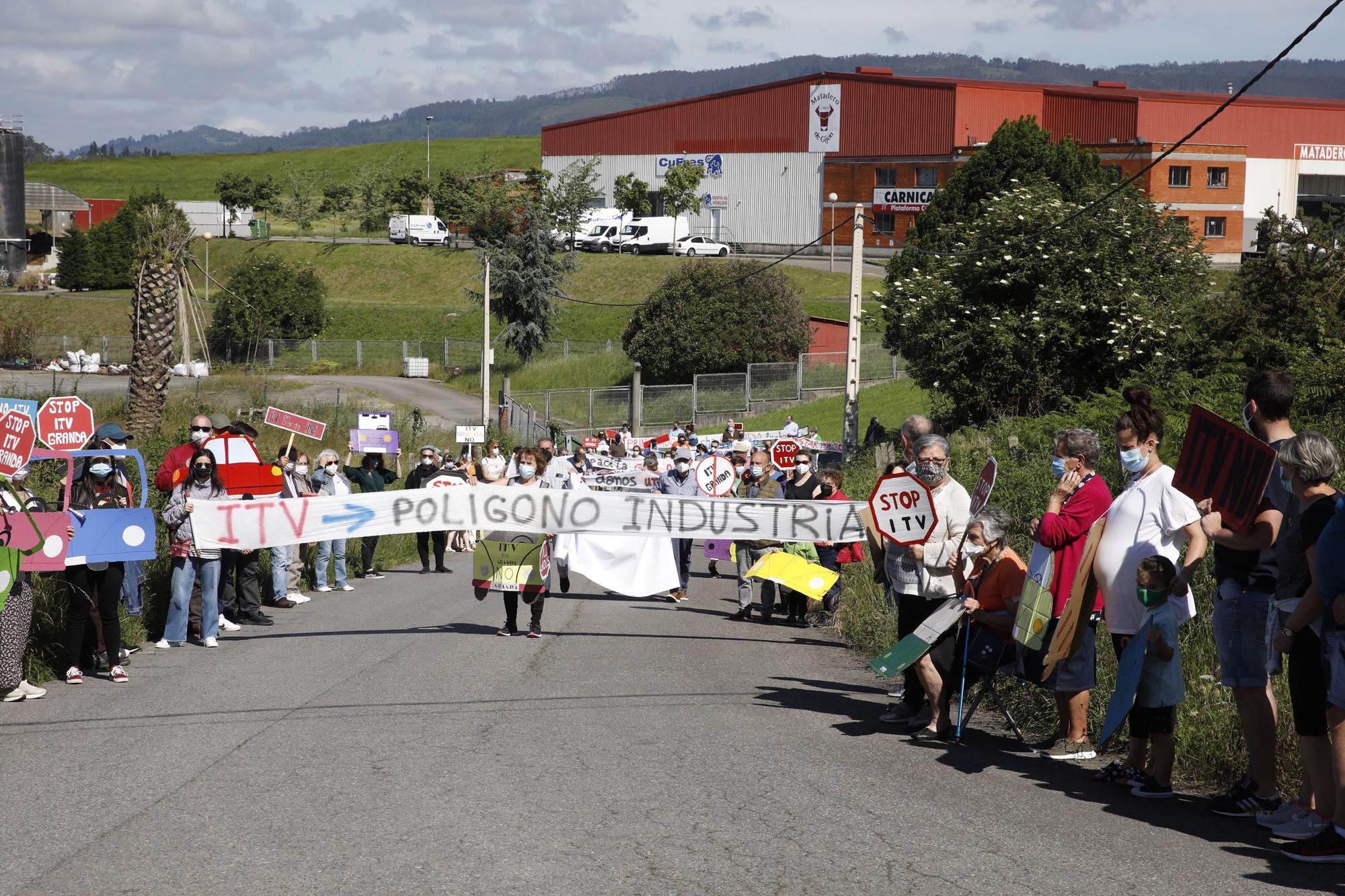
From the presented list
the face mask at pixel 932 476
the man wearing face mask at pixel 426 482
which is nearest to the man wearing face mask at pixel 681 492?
the man wearing face mask at pixel 426 482

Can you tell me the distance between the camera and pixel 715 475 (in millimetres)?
16859

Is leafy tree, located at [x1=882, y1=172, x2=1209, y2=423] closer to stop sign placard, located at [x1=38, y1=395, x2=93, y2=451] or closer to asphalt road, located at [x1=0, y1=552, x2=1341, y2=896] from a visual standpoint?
asphalt road, located at [x1=0, y1=552, x2=1341, y2=896]

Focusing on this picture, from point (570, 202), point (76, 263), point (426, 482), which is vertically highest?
point (570, 202)

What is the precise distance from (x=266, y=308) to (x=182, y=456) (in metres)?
57.9

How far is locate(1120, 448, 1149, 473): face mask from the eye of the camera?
7018 millimetres

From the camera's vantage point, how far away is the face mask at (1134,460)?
702 cm

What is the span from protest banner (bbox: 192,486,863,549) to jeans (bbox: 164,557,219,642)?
1.05m

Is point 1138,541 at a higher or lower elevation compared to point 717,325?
lower

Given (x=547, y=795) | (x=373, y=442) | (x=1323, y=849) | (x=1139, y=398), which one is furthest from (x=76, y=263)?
(x=1323, y=849)

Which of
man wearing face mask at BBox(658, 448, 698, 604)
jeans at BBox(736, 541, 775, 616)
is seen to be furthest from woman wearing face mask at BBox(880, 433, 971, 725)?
jeans at BBox(736, 541, 775, 616)

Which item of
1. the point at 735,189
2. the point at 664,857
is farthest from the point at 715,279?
the point at 664,857

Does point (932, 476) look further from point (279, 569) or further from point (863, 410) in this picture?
point (863, 410)

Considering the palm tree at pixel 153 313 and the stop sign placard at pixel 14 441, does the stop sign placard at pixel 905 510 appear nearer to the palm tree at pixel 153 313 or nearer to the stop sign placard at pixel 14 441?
the stop sign placard at pixel 14 441

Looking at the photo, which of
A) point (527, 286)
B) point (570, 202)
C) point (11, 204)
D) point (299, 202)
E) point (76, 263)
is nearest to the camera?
point (527, 286)
